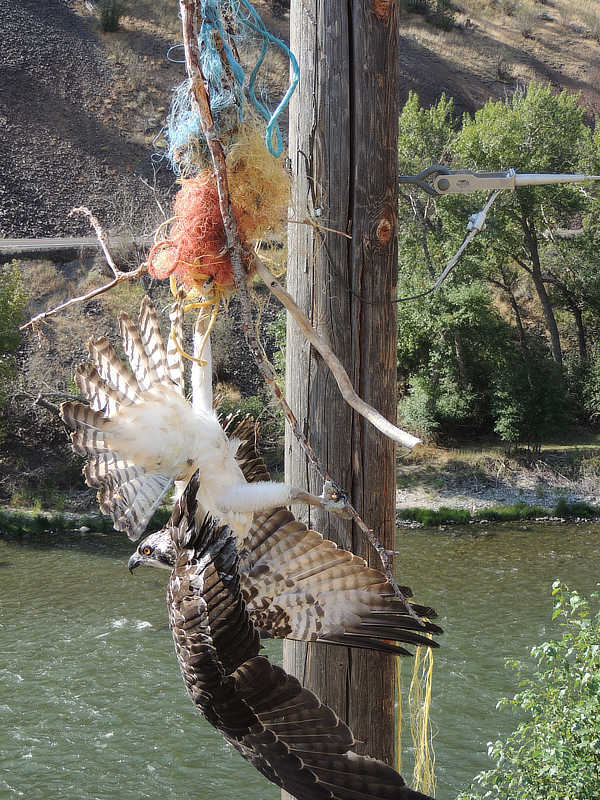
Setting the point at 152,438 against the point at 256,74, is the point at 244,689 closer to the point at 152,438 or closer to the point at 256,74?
the point at 152,438

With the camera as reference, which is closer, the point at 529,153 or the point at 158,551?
the point at 158,551

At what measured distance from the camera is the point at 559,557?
55.9ft

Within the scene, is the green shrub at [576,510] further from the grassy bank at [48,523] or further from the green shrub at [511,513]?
the grassy bank at [48,523]

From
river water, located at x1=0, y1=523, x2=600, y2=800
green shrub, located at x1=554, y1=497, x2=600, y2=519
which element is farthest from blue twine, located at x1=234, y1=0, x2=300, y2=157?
green shrub, located at x1=554, y1=497, x2=600, y2=519

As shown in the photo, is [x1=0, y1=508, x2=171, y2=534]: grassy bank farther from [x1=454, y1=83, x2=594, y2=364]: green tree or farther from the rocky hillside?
[x1=454, y1=83, x2=594, y2=364]: green tree

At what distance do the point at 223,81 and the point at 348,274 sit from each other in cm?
67

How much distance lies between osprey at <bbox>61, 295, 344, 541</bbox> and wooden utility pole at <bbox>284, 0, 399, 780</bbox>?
25cm

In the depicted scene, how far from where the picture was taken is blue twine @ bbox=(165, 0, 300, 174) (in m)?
2.25

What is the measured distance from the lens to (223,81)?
2.28 m

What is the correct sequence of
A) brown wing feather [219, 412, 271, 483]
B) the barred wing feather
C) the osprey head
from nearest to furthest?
the barred wing feather < brown wing feather [219, 412, 271, 483] < the osprey head

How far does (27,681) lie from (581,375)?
20612 mm

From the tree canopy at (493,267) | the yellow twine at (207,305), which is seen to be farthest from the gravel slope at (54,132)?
the yellow twine at (207,305)

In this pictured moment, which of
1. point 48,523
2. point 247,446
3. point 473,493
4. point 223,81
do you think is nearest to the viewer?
point 223,81

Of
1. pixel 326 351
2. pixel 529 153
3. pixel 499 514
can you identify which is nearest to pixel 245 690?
pixel 326 351
